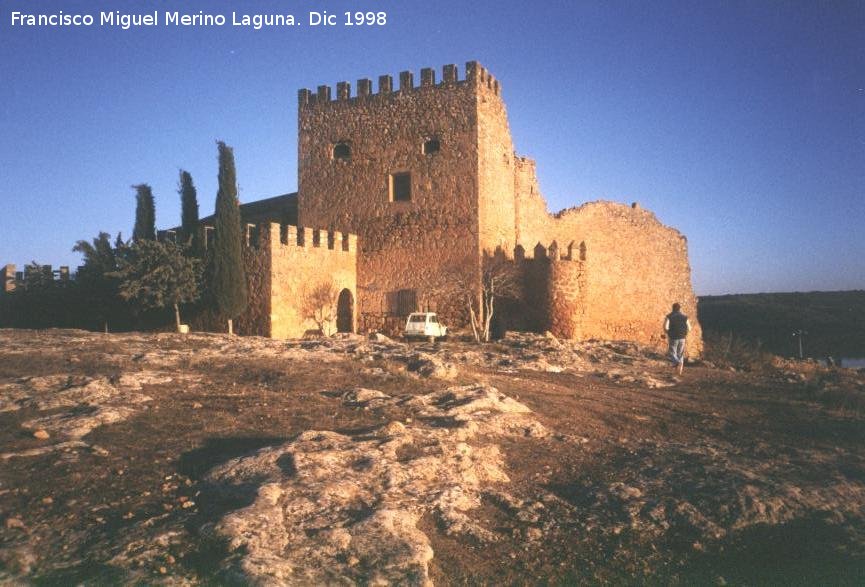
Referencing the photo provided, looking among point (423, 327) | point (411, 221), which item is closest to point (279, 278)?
point (423, 327)

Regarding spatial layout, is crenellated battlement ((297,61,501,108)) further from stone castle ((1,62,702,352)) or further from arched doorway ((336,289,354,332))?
arched doorway ((336,289,354,332))

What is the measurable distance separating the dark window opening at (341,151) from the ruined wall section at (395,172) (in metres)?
0.12

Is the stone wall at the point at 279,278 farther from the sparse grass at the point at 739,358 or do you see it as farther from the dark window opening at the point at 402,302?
the sparse grass at the point at 739,358

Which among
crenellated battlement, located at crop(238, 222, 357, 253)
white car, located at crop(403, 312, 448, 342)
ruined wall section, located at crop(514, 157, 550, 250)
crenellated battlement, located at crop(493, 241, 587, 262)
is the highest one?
ruined wall section, located at crop(514, 157, 550, 250)

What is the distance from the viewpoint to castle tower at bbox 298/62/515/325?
22234mm

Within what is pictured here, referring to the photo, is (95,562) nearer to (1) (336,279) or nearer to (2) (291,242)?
(2) (291,242)

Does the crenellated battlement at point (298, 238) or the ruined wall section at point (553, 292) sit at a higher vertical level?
the crenellated battlement at point (298, 238)

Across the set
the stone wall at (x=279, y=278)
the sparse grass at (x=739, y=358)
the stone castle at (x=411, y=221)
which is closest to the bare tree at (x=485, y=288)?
the stone castle at (x=411, y=221)

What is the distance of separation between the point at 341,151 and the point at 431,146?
3728 mm

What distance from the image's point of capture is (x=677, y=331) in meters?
13.5

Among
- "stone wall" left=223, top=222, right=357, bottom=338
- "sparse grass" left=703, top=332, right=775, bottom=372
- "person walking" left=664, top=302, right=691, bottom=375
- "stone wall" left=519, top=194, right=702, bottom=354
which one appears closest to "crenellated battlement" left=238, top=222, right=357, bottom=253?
"stone wall" left=223, top=222, right=357, bottom=338

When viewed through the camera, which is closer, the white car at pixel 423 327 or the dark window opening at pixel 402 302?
the white car at pixel 423 327

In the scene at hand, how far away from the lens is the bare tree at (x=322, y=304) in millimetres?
21422

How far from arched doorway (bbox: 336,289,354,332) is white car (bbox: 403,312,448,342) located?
11.8 ft
